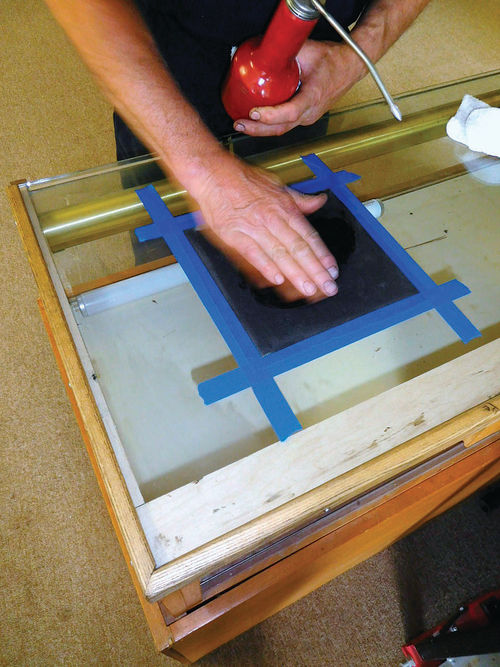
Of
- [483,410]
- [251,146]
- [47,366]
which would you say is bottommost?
[47,366]

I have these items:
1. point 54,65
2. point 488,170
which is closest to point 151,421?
point 488,170

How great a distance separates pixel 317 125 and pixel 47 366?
3.20ft

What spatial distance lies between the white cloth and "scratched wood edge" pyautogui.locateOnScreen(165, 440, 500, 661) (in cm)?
53

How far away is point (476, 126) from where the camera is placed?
0.84 metres

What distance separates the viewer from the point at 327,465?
47cm

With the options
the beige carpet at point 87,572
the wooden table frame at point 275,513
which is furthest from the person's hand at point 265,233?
the beige carpet at point 87,572

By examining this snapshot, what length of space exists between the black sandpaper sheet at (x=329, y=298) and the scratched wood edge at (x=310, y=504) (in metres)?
0.16

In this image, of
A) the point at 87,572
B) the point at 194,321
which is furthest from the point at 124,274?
the point at 87,572

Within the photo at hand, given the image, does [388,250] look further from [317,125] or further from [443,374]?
[317,125]

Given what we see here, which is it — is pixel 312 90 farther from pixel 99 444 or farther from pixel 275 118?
pixel 99 444

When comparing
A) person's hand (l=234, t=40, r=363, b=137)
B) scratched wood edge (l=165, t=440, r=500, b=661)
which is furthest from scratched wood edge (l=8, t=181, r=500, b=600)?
person's hand (l=234, t=40, r=363, b=137)

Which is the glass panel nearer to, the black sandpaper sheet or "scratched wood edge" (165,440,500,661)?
the black sandpaper sheet

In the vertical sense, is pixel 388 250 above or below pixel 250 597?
above

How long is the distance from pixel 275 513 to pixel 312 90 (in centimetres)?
62
